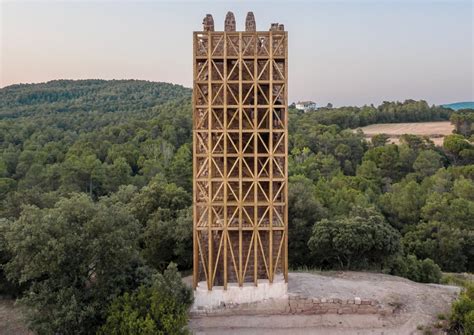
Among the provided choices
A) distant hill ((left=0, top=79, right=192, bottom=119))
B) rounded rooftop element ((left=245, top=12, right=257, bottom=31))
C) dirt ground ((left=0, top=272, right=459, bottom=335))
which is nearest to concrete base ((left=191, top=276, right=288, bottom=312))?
dirt ground ((left=0, top=272, right=459, bottom=335))

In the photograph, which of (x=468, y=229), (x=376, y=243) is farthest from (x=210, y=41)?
(x=468, y=229)

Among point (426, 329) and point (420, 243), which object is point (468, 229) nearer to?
point (420, 243)

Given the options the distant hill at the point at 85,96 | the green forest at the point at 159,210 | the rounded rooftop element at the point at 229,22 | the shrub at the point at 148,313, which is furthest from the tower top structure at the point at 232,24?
the distant hill at the point at 85,96

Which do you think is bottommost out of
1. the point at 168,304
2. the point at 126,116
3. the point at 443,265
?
the point at 443,265

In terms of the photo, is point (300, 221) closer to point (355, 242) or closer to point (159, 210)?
point (355, 242)

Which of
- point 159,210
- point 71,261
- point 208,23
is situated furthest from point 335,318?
point 159,210

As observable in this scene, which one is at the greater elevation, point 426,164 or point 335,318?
point 426,164
